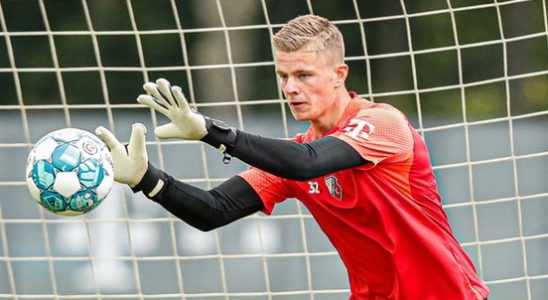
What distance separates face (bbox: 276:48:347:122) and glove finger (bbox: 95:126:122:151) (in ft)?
2.13

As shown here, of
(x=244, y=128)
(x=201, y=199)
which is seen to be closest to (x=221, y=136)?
(x=201, y=199)

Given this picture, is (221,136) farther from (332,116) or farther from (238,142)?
(332,116)

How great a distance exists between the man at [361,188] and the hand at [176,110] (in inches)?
14.7

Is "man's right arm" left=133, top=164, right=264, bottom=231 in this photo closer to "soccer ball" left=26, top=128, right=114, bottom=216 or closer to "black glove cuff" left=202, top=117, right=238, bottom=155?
"soccer ball" left=26, top=128, right=114, bottom=216

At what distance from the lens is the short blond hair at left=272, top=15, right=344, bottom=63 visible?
4531 millimetres

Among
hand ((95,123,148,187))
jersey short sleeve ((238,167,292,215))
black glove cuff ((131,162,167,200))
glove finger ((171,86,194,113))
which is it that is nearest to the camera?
glove finger ((171,86,194,113))

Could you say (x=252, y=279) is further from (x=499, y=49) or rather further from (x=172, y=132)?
(x=172, y=132)

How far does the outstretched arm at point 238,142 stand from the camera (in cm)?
407

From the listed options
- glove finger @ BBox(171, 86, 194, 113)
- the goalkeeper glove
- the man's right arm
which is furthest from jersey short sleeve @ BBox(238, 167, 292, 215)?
glove finger @ BBox(171, 86, 194, 113)

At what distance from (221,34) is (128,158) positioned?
4.46m

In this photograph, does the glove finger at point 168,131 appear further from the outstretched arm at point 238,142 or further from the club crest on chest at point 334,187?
the club crest on chest at point 334,187

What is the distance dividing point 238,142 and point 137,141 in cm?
51

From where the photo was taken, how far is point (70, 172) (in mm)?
4406

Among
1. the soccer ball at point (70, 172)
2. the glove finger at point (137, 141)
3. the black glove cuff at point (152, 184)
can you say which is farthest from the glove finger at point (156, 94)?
the black glove cuff at point (152, 184)
